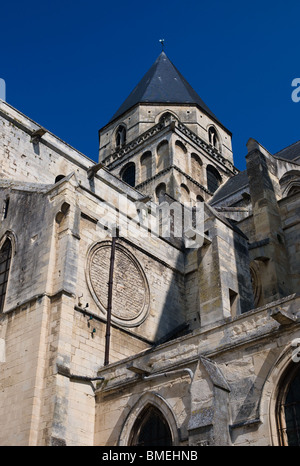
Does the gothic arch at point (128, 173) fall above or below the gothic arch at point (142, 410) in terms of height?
above

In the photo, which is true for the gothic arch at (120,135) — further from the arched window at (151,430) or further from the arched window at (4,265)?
the arched window at (151,430)

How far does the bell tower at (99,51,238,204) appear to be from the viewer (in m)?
29.5

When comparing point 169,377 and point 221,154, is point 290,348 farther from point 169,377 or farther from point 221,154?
point 221,154

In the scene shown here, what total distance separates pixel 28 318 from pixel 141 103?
78.2ft

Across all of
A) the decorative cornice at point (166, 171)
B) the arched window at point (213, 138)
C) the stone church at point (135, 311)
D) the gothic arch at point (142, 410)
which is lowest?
the gothic arch at point (142, 410)

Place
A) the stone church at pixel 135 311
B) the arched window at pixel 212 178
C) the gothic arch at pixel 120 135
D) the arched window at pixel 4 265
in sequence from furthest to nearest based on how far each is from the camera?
the gothic arch at pixel 120 135
the arched window at pixel 212 178
the arched window at pixel 4 265
the stone church at pixel 135 311

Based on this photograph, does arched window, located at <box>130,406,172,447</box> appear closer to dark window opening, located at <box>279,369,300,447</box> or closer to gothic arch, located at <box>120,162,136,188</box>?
dark window opening, located at <box>279,369,300,447</box>

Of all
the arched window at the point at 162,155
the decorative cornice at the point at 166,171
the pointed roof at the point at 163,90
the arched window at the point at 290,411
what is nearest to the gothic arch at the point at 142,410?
the arched window at the point at 290,411

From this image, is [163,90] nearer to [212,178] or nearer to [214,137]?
[214,137]

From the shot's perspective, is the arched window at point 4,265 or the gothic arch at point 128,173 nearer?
the arched window at point 4,265

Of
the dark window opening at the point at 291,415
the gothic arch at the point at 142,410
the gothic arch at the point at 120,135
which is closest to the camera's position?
the dark window opening at the point at 291,415

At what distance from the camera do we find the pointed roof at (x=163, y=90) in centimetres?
3331
